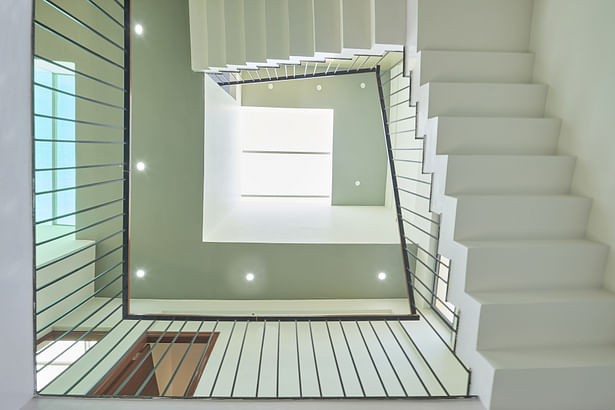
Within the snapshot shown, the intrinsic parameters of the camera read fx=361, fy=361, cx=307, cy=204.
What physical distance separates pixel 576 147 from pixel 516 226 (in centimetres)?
52

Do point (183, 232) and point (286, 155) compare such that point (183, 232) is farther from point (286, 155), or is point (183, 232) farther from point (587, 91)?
point (587, 91)

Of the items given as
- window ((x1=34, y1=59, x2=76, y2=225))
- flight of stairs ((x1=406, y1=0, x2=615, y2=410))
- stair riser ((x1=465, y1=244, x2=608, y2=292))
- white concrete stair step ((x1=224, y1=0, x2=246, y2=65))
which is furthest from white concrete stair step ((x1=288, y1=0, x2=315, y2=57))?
window ((x1=34, y1=59, x2=76, y2=225))

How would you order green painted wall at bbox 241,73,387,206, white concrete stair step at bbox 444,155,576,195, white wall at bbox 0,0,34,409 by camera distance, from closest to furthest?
white wall at bbox 0,0,34,409, white concrete stair step at bbox 444,155,576,195, green painted wall at bbox 241,73,387,206

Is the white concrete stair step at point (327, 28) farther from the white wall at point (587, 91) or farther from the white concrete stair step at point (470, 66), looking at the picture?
the white wall at point (587, 91)

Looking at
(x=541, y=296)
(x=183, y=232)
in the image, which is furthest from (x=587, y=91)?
(x=183, y=232)

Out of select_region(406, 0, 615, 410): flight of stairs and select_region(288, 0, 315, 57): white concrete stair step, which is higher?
select_region(288, 0, 315, 57): white concrete stair step

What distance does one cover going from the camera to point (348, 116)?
18.3 feet

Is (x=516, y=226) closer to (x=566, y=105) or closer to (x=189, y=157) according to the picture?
(x=566, y=105)

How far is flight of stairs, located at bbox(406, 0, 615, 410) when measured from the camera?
122 centimetres

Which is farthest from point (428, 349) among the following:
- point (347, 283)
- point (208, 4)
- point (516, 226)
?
point (208, 4)

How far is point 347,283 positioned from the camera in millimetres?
4133

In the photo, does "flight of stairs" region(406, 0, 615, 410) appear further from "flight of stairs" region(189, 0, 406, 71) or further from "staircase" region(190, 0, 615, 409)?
"flight of stairs" region(189, 0, 406, 71)

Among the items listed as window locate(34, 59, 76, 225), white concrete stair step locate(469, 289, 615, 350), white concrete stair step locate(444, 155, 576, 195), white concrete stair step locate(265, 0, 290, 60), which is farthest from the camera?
window locate(34, 59, 76, 225)

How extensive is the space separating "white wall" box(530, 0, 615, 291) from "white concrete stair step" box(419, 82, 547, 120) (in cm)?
10
